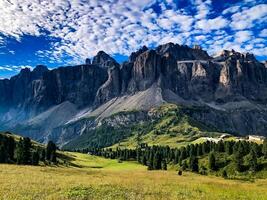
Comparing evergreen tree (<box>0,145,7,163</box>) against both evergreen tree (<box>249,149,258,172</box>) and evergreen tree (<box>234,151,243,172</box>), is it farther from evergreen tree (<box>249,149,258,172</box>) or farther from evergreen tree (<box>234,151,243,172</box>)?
evergreen tree (<box>249,149,258,172</box>)

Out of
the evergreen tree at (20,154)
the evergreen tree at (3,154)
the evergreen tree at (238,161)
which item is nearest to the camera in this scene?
the evergreen tree at (3,154)

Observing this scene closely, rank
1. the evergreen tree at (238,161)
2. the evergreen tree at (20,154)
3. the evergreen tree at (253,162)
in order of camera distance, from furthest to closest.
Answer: the evergreen tree at (238,161) < the evergreen tree at (253,162) < the evergreen tree at (20,154)

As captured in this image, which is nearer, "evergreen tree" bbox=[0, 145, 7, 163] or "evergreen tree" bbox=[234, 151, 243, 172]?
"evergreen tree" bbox=[0, 145, 7, 163]

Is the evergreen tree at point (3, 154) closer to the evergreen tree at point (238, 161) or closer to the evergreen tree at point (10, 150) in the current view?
the evergreen tree at point (10, 150)

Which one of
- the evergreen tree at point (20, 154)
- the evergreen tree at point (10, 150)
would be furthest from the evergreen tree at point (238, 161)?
the evergreen tree at point (10, 150)

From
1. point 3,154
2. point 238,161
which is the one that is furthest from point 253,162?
point 3,154

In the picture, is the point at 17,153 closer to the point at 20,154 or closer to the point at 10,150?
the point at 20,154

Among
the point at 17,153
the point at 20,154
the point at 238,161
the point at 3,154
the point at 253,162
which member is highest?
the point at 238,161

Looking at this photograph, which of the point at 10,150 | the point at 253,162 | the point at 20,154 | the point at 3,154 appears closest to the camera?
the point at 3,154

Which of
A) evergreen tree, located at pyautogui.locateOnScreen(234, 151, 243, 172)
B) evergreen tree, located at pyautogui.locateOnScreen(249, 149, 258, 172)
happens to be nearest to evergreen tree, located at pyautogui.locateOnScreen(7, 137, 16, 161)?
evergreen tree, located at pyautogui.locateOnScreen(234, 151, 243, 172)

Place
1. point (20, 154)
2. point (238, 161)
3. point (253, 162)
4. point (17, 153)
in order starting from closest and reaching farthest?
1. point (20, 154)
2. point (17, 153)
3. point (253, 162)
4. point (238, 161)

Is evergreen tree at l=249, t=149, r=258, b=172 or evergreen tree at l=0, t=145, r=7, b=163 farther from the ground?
evergreen tree at l=249, t=149, r=258, b=172

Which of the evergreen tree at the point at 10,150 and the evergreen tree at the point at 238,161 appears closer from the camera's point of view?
the evergreen tree at the point at 10,150

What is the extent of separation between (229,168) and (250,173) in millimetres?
16314
